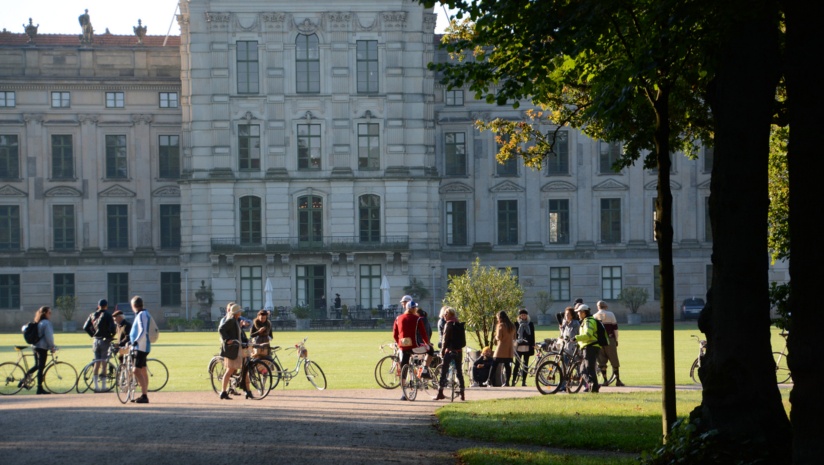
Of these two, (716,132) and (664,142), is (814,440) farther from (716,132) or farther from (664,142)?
(664,142)

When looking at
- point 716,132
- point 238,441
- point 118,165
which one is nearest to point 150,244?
point 118,165

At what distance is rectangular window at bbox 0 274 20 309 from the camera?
2761 inches

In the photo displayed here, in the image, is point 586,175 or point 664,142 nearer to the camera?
point 664,142

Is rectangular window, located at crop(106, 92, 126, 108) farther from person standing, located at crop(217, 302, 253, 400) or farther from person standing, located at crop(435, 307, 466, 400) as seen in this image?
person standing, located at crop(435, 307, 466, 400)

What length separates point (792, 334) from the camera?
8.93 metres

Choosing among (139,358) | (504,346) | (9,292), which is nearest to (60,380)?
(139,358)

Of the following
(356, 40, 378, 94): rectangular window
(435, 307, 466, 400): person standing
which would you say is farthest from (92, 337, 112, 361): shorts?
(356, 40, 378, 94): rectangular window

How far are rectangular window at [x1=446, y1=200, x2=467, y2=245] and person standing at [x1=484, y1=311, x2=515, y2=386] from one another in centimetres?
4506

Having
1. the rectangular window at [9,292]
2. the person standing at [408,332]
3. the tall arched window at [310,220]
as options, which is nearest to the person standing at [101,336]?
the person standing at [408,332]

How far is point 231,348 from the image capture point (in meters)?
23.5

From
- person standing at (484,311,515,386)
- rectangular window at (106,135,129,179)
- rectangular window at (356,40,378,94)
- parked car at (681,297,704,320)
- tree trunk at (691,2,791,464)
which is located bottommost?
parked car at (681,297,704,320)

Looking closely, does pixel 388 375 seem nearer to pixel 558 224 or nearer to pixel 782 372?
pixel 782 372

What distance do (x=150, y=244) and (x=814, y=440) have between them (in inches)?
2594

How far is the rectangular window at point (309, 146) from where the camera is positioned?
6812cm
